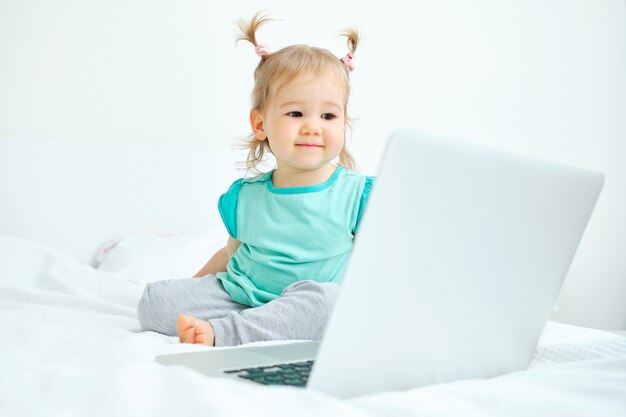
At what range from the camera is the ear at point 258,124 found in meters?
1.53

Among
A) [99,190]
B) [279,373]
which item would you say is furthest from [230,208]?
[99,190]

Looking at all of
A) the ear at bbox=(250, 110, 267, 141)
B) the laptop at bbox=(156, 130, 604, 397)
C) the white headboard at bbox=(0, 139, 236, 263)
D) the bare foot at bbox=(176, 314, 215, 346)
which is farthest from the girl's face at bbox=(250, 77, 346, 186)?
the white headboard at bbox=(0, 139, 236, 263)

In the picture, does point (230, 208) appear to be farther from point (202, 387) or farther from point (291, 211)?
point (202, 387)

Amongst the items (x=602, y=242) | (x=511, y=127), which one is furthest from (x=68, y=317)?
(x=602, y=242)

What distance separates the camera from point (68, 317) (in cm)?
132

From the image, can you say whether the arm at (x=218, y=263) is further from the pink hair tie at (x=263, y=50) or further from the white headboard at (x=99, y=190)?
the white headboard at (x=99, y=190)

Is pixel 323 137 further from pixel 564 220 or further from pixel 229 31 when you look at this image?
pixel 229 31

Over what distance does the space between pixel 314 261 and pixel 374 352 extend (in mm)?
686

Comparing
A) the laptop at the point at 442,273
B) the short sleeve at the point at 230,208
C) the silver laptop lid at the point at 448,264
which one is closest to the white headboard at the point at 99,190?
the short sleeve at the point at 230,208

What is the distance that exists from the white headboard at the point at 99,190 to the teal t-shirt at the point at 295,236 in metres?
0.97

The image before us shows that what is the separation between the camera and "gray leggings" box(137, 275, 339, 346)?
1.18 metres

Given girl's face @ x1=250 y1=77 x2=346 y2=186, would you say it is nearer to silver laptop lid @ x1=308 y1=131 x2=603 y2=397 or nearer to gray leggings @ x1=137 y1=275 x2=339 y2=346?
gray leggings @ x1=137 y1=275 x2=339 y2=346

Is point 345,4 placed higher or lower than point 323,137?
higher

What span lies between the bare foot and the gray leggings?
0.05 ft
